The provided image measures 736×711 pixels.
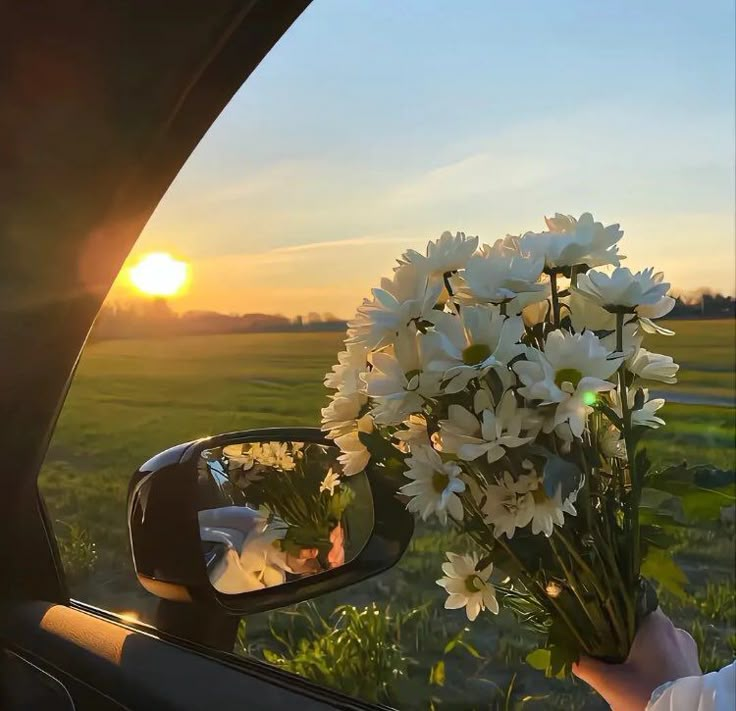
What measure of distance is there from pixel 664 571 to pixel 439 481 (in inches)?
11.8

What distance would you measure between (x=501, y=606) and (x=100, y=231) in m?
0.96

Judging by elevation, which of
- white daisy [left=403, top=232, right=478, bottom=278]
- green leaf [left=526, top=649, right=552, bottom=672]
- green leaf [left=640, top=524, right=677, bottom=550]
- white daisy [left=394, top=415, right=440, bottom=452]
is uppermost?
white daisy [left=403, top=232, right=478, bottom=278]

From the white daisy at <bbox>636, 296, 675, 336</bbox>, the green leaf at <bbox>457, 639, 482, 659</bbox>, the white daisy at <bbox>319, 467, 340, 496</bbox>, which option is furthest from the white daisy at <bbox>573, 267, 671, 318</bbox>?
the green leaf at <bbox>457, 639, 482, 659</bbox>

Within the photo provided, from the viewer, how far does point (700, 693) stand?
2.56 ft

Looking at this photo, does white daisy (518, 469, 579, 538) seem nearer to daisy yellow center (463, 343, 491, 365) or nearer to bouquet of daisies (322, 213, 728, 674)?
bouquet of daisies (322, 213, 728, 674)

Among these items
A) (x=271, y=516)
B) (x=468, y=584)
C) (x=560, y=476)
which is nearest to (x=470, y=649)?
(x=271, y=516)

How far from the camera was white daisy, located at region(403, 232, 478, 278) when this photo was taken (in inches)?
33.8

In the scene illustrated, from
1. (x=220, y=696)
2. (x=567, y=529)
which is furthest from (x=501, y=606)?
(x=220, y=696)

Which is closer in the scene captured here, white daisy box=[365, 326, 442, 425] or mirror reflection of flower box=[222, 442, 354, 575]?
white daisy box=[365, 326, 442, 425]

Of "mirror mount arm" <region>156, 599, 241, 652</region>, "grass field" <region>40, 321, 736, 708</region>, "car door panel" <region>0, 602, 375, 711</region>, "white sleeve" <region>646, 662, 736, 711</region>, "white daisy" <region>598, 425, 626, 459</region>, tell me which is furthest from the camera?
"mirror mount arm" <region>156, 599, 241, 652</region>

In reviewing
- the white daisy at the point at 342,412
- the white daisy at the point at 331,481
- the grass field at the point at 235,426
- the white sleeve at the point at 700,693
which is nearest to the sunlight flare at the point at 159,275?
the grass field at the point at 235,426

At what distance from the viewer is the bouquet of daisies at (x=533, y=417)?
78cm

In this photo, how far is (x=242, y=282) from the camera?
1.77 metres

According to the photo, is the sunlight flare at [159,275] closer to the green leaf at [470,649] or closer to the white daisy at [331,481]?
the white daisy at [331,481]
